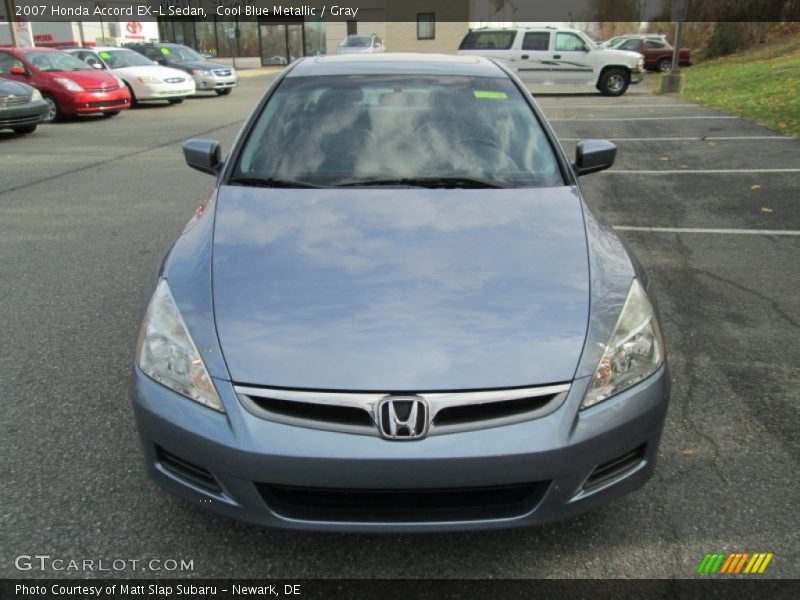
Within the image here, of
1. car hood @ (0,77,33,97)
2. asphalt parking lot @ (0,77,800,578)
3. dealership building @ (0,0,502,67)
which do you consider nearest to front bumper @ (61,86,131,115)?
car hood @ (0,77,33,97)

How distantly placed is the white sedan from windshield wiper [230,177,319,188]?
1628 cm

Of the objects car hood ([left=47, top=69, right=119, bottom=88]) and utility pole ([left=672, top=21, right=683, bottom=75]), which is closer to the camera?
car hood ([left=47, top=69, right=119, bottom=88])

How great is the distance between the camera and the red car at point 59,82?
1449 cm

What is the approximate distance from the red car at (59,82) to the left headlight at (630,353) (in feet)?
48.8

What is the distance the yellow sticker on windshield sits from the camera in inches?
146

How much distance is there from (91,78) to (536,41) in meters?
12.5

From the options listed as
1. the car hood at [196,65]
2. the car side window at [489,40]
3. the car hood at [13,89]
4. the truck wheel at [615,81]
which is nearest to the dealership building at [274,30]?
the car hood at [196,65]

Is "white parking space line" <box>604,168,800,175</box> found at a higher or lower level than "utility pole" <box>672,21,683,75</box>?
lower

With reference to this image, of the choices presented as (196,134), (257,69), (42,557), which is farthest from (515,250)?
(257,69)

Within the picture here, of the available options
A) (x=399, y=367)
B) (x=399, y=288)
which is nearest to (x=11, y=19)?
(x=399, y=288)

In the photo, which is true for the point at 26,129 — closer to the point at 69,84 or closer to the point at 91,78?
the point at 69,84

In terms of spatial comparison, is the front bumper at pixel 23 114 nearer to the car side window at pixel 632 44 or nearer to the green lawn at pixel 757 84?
the green lawn at pixel 757 84

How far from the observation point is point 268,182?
3.21 m

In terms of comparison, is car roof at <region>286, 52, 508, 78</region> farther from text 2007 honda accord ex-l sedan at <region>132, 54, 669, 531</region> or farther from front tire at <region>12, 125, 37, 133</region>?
front tire at <region>12, 125, 37, 133</region>
